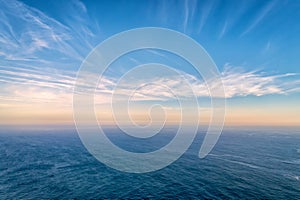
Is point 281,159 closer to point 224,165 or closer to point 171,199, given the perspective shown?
point 224,165

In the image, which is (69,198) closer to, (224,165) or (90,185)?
(90,185)

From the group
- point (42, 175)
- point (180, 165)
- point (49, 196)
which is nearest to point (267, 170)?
point (180, 165)

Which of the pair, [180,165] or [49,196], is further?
[180,165]

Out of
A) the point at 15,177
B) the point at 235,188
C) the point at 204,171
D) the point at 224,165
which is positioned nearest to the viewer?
the point at 235,188

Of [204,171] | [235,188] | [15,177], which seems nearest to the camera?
[235,188]

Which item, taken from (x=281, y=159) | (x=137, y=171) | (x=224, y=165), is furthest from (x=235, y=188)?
(x=281, y=159)

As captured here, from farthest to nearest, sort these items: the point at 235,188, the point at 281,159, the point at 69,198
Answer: the point at 281,159 < the point at 235,188 < the point at 69,198

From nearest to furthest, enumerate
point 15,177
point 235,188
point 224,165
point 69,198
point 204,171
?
point 69,198 → point 235,188 → point 15,177 → point 204,171 → point 224,165

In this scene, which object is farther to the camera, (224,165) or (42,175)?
(224,165)

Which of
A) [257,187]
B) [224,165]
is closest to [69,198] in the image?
[257,187]
